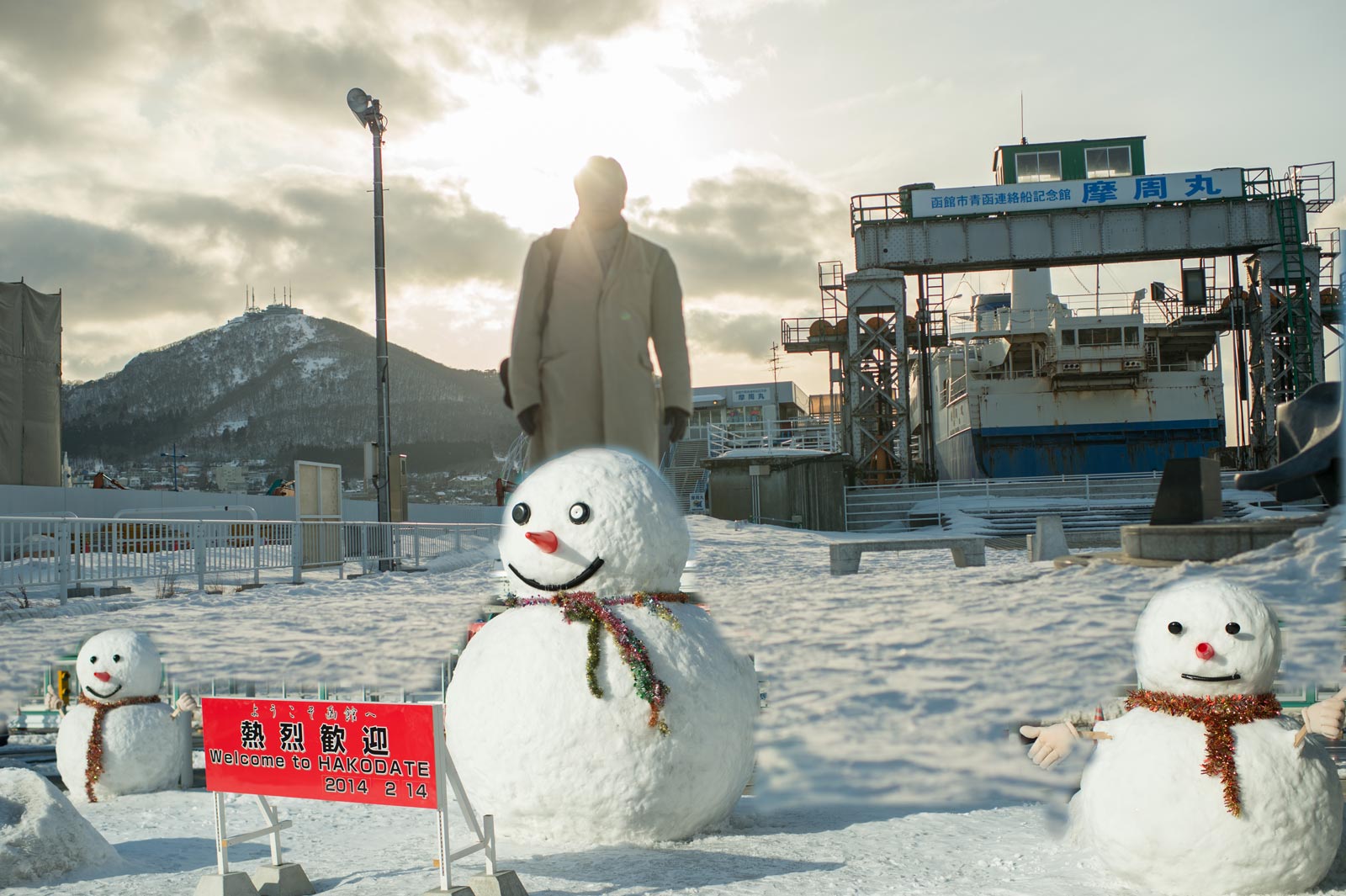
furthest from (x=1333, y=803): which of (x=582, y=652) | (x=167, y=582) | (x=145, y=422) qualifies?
(x=145, y=422)

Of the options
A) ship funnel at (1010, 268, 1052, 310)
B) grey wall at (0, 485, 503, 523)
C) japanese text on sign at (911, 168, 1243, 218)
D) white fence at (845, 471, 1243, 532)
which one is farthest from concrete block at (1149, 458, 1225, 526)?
ship funnel at (1010, 268, 1052, 310)

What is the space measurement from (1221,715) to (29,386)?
2681 centimetres

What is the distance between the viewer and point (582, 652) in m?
3.25

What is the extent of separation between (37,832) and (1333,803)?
390 cm

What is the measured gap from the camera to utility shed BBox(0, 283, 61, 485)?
2250 centimetres

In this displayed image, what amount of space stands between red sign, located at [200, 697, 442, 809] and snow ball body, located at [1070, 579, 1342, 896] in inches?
76.3

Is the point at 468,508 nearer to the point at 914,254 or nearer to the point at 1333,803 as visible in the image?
the point at 914,254

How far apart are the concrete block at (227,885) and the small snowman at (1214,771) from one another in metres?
2.43

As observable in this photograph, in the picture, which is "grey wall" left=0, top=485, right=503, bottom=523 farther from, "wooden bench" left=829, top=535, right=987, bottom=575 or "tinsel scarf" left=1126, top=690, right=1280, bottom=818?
"tinsel scarf" left=1126, top=690, right=1280, bottom=818

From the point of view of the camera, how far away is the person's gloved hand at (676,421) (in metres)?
4.26

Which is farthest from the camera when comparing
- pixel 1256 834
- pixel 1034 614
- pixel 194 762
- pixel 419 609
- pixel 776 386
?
pixel 776 386

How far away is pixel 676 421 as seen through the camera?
4277 mm

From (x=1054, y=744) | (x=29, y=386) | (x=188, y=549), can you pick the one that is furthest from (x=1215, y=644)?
(x=29, y=386)

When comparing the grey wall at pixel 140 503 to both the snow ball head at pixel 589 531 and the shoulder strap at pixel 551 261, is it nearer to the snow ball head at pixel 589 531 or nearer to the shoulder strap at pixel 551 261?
the shoulder strap at pixel 551 261
